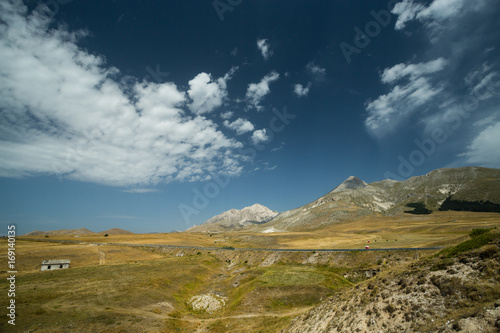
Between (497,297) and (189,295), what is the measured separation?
57.6m

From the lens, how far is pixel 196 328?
37.7 metres

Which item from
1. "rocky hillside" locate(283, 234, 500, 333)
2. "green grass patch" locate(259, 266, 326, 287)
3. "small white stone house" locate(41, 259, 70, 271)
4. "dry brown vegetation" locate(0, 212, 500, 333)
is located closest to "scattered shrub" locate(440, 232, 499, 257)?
"rocky hillside" locate(283, 234, 500, 333)

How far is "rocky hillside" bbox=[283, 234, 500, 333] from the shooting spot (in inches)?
523

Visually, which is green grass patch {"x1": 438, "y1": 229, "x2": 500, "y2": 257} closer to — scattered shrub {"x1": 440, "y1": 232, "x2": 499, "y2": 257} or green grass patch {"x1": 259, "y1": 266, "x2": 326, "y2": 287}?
scattered shrub {"x1": 440, "y1": 232, "x2": 499, "y2": 257}

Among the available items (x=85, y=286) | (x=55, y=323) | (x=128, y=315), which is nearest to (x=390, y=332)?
(x=128, y=315)

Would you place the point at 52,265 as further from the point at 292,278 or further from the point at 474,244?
the point at 474,244

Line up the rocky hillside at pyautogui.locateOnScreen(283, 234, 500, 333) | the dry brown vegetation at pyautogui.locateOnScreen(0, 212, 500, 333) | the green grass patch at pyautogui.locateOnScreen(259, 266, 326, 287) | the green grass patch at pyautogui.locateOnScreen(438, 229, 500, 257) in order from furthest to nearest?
1. the green grass patch at pyautogui.locateOnScreen(259, 266, 326, 287)
2. the dry brown vegetation at pyautogui.locateOnScreen(0, 212, 500, 333)
3. the green grass patch at pyautogui.locateOnScreen(438, 229, 500, 257)
4. the rocky hillside at pyautogui.locateOnScreen(283, 234, 500, 333)

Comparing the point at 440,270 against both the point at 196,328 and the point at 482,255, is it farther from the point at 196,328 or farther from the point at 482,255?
the point at 196,328

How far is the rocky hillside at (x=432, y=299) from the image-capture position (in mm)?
13289

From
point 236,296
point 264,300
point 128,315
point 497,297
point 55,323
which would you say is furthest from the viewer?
point 236,296

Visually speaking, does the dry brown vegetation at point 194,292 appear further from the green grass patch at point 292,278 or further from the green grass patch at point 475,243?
the green grass patch at point 475,243

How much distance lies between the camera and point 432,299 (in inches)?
647

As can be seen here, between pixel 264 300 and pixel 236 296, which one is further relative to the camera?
pixel 236 296

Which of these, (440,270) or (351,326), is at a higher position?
(440,270)
